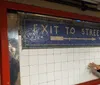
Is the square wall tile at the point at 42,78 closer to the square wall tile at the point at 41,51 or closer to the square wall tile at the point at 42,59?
the square wall tile at the point at 42,59

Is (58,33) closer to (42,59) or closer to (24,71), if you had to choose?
(42,59)

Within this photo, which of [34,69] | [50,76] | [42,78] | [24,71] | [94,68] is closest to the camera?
[24,71]

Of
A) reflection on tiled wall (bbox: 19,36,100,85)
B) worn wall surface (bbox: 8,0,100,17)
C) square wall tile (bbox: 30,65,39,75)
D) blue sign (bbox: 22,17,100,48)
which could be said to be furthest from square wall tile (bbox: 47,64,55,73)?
worn wall surface (bbox: 8,0,100,17)

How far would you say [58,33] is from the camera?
3207 millimetres

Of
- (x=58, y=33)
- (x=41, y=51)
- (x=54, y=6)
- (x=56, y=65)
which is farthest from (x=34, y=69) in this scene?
(x=54, y=6)

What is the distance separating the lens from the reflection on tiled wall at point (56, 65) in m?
2.75

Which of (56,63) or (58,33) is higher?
(58,33)

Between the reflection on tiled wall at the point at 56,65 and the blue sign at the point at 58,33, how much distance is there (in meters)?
0.14

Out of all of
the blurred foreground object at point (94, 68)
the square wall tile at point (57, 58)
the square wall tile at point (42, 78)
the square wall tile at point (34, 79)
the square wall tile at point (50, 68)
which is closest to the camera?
the square wall tile at point (34, 79)

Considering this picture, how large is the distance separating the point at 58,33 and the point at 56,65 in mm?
641

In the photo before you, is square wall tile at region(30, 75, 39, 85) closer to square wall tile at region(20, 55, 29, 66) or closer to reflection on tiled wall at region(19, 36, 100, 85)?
reflection on tiled wall at region(19, 36, 100, 85)

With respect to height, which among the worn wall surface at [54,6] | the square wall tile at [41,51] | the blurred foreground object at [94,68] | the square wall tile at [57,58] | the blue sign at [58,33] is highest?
the worn wall surface at [54,6]

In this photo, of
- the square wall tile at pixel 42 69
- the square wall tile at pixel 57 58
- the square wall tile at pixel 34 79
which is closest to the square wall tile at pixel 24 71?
the square wall tile at pixel 34 79

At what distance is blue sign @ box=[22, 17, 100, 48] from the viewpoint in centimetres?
279
